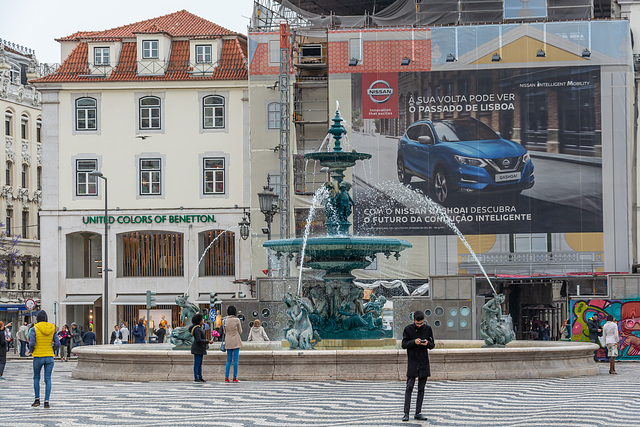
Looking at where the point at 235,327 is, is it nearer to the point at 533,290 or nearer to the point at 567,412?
the point at 567,412

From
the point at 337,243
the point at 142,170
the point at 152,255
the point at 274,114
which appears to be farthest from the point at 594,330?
the point at 142,170

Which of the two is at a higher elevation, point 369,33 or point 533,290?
point 369,33

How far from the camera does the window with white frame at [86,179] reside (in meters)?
54.8

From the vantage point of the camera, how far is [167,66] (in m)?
55.2

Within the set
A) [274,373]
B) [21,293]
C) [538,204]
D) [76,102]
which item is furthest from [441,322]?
[21,293]

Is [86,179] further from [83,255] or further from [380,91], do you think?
[380,91]

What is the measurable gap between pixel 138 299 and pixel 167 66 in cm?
1043

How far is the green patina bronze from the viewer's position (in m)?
23.6

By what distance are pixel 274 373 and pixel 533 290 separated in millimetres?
31645

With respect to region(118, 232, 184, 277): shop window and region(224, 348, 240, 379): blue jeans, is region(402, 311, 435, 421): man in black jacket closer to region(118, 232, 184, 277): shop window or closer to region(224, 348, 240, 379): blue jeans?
region(224, 348, 240, 379): blue jeans

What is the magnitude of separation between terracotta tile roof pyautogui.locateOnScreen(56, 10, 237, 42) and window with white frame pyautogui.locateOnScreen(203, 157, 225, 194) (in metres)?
5.65

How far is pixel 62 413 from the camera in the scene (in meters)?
15.8

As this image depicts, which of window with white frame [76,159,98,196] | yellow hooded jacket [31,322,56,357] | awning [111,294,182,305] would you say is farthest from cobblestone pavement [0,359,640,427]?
window with white frame [76,159,98,196]

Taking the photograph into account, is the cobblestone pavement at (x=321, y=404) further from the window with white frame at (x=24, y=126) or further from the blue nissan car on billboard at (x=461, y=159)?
the window with white frame at (x=24, y=126)
